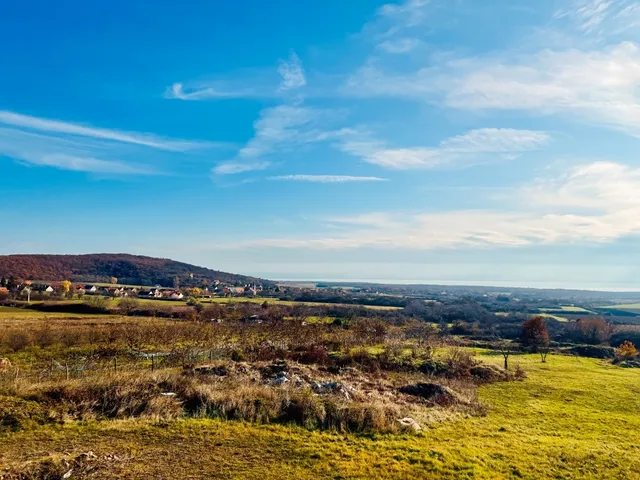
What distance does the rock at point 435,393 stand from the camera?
20578mm

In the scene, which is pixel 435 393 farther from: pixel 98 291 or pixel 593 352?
pixel 98 291

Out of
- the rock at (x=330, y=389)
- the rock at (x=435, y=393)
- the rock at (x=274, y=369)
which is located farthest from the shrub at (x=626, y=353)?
the rock at (x=330, y=389)

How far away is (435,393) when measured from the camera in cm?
2131

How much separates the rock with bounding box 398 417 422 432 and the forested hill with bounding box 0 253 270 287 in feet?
511

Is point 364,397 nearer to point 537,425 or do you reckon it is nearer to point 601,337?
point 537,425

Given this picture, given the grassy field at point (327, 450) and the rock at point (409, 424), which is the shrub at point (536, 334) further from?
the rock at point (409, 424)

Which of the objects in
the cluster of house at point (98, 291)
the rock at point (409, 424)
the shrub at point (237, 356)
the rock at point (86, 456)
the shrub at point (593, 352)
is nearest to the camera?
the rock at point (86, 456)

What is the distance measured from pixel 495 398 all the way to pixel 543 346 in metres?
37.1

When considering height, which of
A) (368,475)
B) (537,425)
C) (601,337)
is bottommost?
(601,337)

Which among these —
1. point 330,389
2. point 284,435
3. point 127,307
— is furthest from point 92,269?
point 284,435

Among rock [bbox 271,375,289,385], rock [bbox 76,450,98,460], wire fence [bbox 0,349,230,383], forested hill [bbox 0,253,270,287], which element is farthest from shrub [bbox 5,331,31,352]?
forested hill [bbox 0,253,270,287]

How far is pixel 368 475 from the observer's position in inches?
428

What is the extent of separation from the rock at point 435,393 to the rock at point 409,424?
496 cm

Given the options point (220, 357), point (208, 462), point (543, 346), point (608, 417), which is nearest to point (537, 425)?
point (608, 417)
